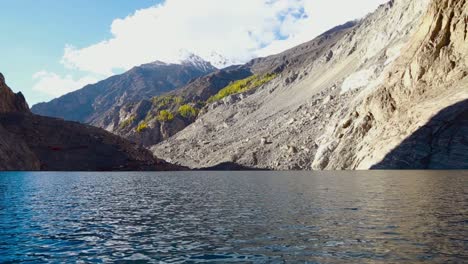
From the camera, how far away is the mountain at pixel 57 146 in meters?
141

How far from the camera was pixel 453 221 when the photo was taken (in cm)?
2603

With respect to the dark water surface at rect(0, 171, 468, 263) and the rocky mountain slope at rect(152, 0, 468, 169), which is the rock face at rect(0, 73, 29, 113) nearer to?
the rocky mountain slope at rect(152, 0, 468, 169)

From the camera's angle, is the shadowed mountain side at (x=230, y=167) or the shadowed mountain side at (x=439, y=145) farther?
the shadowed mountain side at (x=230, y=167)

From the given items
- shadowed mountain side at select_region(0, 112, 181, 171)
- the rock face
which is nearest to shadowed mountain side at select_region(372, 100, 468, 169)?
shadowed mountain side at select_region(0, 112, 181, 171)

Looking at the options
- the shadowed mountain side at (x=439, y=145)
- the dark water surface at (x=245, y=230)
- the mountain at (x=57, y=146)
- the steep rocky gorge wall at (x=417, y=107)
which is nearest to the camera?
the dark water surface at (x=245, y=230)

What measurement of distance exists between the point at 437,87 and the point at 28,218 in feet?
317

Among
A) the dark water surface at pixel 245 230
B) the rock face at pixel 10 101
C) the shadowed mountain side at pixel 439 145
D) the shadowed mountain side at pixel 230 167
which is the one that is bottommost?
the dark water surface at pixel 245 230

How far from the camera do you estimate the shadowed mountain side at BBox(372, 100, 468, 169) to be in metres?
90.0

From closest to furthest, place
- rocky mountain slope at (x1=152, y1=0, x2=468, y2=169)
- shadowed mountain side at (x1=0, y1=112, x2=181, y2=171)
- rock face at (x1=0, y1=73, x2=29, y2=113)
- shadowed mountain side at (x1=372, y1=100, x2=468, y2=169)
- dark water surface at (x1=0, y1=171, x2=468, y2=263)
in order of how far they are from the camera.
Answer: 1. dark water surface at (x1=0, y1=171, x2=468, y2=263)
2. shadowed mountain side at (x1=372, y1=100, x2=468, y2=169)
3. rocky mountain slope at (x1=152, y1=0, x2=468, y2=169)
4. shadowed mountain side at (x1=0, y1=112, x2=181, y2=171)
5. rock face at (x1=0, y1=73, x2=29, y2=113)

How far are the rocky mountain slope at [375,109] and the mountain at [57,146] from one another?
26.3 metres

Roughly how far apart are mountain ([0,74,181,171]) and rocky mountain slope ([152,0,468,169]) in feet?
86.2

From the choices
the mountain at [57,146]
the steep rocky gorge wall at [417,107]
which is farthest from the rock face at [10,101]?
the steep rocky gorge wall at [417,107]

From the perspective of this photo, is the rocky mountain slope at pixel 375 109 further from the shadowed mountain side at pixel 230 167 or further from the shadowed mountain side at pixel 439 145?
the shadowed mountain side at pixel 230 167

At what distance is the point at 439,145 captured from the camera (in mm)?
92250
